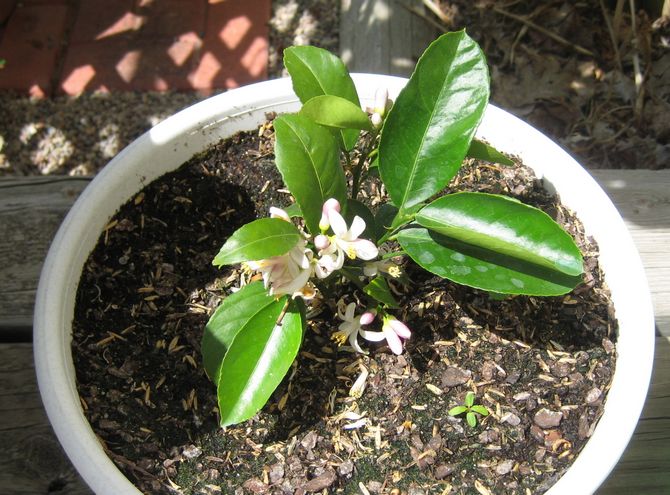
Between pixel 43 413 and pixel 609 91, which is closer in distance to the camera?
pixel 43 413

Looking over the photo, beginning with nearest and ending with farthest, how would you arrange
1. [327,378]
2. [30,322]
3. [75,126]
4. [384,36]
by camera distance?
[327,378], [30,322], [384,36], [75,126]

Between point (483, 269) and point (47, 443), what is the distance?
79 cm

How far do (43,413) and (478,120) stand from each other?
2.83ft

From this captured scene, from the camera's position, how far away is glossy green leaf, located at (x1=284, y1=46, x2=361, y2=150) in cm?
97

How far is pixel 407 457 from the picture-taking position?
1025 millimetres

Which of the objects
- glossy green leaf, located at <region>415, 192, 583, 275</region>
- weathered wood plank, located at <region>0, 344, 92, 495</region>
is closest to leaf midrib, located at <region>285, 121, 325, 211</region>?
glossy green leaf, located at <region>415, 192, 583, 275</region>

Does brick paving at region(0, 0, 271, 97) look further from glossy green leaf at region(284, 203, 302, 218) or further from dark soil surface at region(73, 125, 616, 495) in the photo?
glossy green leaf at region(284, 203, 302, 218)

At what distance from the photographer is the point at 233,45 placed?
2.27 meters

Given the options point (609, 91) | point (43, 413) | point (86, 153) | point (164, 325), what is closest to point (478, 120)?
point (164, 325)

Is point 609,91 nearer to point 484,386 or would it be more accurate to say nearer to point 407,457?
point 484,386

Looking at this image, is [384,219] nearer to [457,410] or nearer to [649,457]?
[457,410]

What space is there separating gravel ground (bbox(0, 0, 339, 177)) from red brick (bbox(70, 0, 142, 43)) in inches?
8.8

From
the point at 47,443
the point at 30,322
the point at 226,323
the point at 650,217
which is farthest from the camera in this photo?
the point at 650,217

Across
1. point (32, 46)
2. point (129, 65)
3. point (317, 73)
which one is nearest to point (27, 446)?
point (317, 73)
